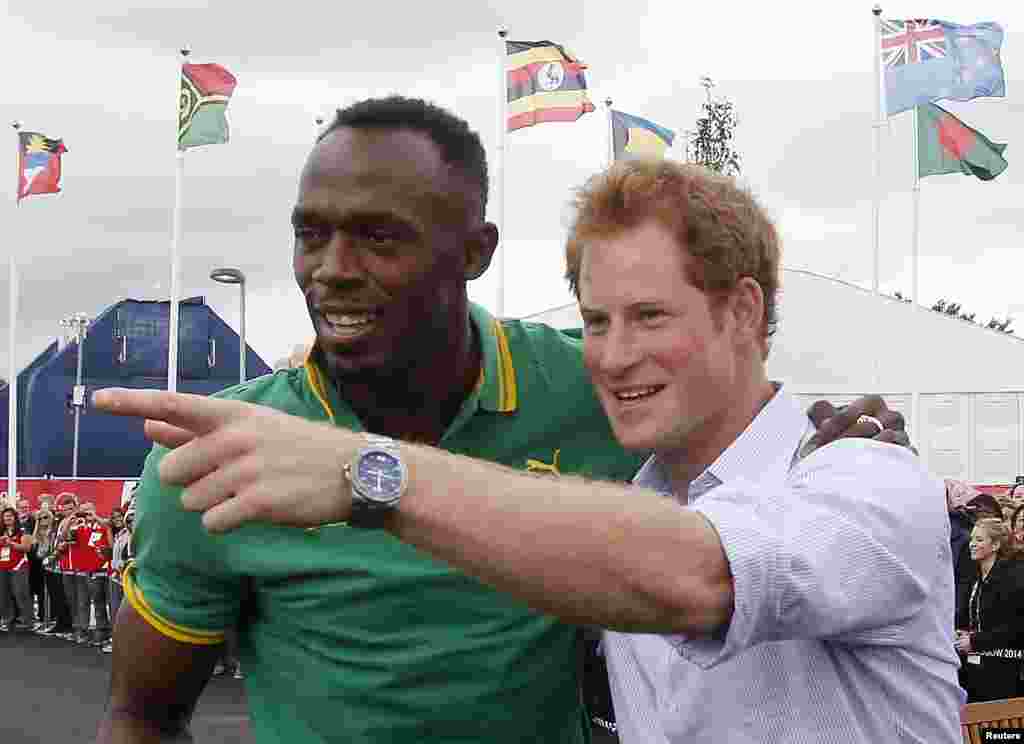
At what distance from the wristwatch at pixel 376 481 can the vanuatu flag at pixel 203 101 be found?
60.4ft

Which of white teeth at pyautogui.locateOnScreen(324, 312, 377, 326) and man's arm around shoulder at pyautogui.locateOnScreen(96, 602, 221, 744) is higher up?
white teeth at pyautogui.locateOnScreen(324, 312, 377, 326)

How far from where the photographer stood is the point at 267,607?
7.97 ft

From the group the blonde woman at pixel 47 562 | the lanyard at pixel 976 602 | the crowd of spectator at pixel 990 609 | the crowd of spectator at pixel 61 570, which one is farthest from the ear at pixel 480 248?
the blonde woman at pixel 47 562

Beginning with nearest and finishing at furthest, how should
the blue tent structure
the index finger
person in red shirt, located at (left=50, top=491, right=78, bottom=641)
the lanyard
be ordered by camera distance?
the index finger → the lanyard → person in red shirt, located at (left=50, top=491, right=78, bottom=641) → the blue tent structure

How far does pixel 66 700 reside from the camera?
12.5m

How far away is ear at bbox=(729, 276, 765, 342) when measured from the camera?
6.61ft

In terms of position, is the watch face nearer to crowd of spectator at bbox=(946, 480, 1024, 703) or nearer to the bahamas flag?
crowd of spectator at bbox=(946, 480, 1024, 703)

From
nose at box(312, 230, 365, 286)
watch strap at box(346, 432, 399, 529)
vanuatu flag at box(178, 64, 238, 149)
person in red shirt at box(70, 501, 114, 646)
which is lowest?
person in red shirt at box(70, 501, 114, 646)

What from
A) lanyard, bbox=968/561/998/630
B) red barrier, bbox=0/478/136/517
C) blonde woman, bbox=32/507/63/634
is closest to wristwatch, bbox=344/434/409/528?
lanyard, bbox=968/561/998/630

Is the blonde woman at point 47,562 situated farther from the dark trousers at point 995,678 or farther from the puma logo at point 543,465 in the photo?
the puma logo at point 543,465

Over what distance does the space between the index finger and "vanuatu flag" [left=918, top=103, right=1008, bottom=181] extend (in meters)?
17.4

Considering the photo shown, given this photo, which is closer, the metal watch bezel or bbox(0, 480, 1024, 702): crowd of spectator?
the metal watch bezel

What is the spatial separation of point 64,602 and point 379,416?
18.2 meters

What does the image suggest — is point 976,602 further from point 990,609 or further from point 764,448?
point 764,448
